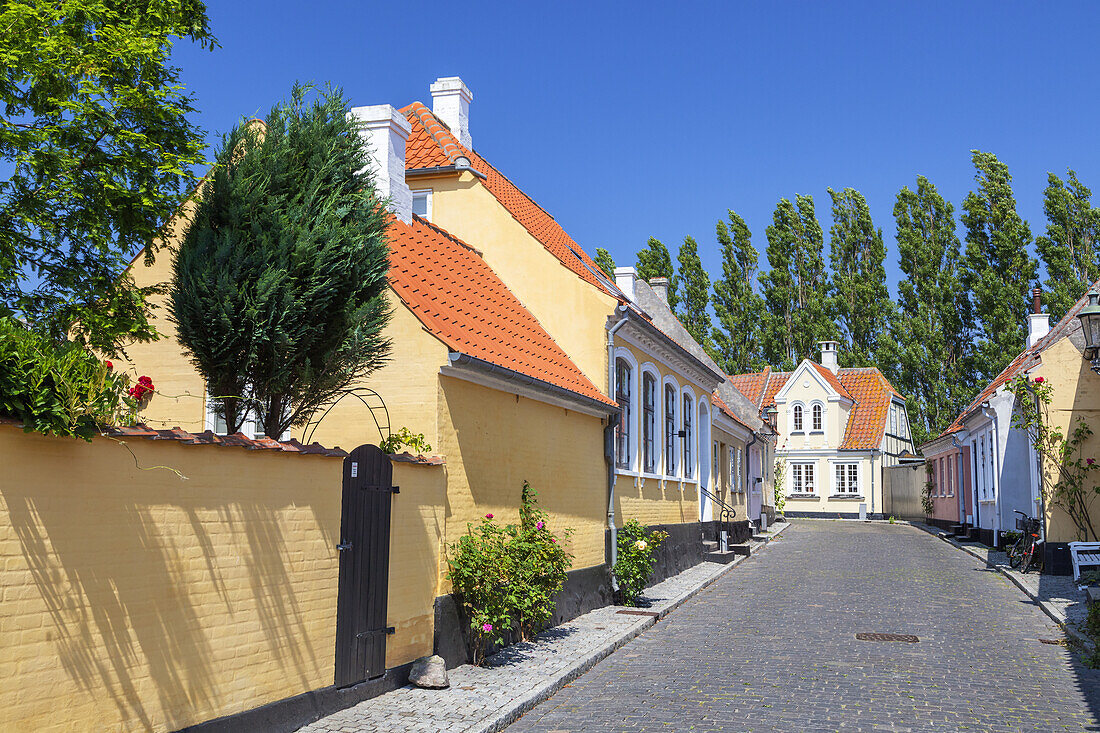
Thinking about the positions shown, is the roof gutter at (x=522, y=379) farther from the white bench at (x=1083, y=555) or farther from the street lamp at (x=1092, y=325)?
the white bench at (x=1083, y=555)

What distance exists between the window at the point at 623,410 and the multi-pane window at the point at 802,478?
36035 millimetres

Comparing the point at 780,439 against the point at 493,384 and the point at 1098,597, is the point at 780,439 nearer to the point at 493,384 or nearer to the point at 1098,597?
the point at 1098,597

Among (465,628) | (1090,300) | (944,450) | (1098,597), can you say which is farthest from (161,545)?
(944,450)

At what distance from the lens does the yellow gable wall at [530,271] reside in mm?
14547

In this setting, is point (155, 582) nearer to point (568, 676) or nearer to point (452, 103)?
point (568, 676)

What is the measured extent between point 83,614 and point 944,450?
34.2 metres

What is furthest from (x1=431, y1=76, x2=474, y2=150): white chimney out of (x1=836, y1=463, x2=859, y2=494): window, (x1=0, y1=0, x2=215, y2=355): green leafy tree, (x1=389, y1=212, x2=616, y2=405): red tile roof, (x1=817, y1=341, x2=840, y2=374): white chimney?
(x1=817, y1=341, x2=840, y2=374): white chimney

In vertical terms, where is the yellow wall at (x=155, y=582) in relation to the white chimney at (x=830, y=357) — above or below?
below

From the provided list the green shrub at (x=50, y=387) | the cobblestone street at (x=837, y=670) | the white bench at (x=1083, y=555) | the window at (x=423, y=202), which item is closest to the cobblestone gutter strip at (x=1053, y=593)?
the cobblestone street at (x=837, y=670)

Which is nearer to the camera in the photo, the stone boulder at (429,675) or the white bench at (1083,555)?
the stone boulder at (429,675)

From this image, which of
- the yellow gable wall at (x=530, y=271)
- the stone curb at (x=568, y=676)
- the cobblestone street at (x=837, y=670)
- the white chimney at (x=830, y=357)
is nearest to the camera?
the stone curb at (x=568, y=676)

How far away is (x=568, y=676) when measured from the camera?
355 inches

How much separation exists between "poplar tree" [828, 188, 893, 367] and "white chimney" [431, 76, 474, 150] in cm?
4151

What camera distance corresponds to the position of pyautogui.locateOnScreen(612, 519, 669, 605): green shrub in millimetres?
14234
